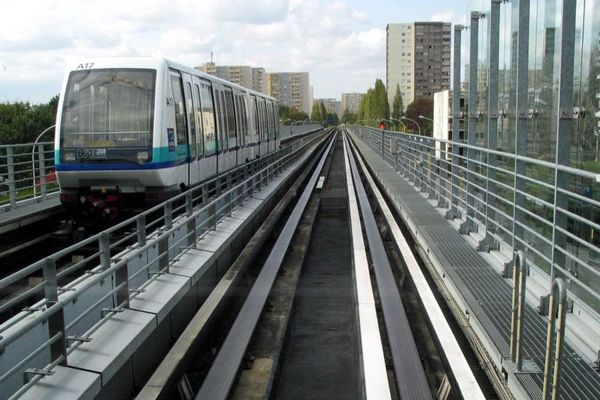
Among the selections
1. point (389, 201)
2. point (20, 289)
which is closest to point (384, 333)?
point (20, 289)

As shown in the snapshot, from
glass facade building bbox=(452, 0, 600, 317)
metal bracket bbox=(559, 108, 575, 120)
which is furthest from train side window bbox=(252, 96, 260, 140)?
metal bracket bbox=(559, 108, 575, 120)

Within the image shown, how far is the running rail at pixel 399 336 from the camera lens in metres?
5.69

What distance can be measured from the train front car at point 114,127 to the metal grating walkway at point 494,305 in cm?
481

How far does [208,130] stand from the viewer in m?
15.7

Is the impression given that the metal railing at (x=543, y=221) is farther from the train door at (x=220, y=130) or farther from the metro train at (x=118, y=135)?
the train door at (x=220, y=130)

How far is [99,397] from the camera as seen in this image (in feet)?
15.6

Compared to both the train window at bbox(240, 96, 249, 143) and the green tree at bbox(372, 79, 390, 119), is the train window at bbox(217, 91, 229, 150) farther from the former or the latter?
the green tree at bbox(372, 79, 390, 119)

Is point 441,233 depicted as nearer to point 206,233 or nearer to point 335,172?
point 206,233

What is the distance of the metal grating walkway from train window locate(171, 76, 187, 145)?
4661 millimetres

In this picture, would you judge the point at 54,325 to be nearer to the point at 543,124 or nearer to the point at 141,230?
the point at 141,230

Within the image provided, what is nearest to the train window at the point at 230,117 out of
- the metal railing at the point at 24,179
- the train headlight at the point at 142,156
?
the metal railing at the point at 24,179

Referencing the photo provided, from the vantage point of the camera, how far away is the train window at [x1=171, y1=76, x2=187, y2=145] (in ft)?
42.1

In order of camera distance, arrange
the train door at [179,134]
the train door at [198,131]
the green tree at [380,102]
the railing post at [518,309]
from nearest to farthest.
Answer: the railing post at [518,309], the train door at [179,134], the train door at [198,131], the green tree at [380,102]

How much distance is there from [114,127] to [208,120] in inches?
151
